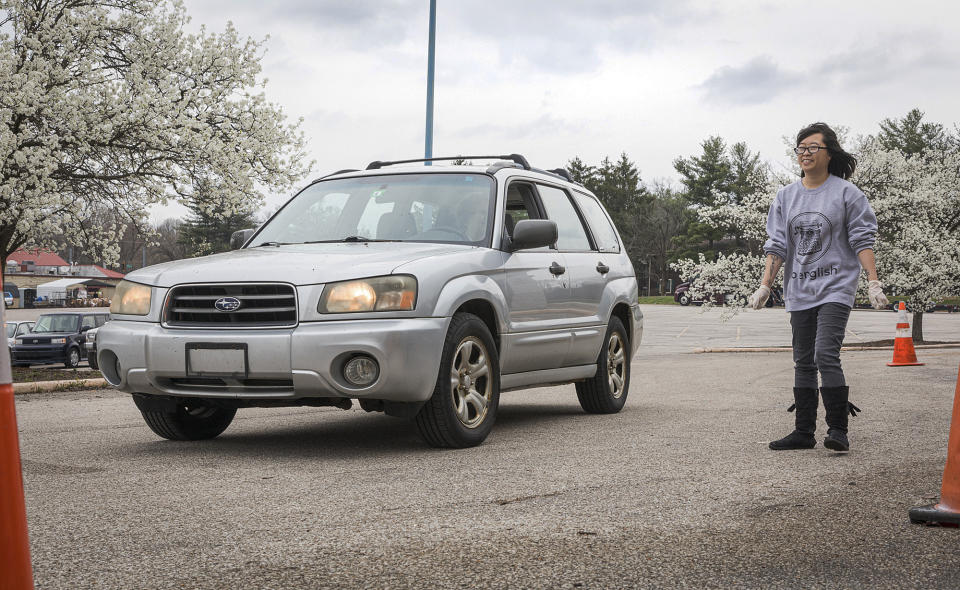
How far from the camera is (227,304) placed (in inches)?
Answer: 223

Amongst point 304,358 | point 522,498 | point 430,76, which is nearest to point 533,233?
point 304,358

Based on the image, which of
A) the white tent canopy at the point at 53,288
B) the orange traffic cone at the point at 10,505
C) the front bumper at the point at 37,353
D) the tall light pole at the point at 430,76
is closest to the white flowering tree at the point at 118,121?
the tall light pole at the point at 430,76

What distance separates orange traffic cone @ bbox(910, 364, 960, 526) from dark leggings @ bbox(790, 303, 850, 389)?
73.3 inches

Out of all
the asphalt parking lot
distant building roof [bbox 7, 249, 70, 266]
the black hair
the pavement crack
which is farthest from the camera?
distant building roof [bbox 7, 249, 70, 266]

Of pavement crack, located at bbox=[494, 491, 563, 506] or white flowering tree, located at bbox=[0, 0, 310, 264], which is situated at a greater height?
white flowering tree, located at bbox=[0, 0, 310, 264]

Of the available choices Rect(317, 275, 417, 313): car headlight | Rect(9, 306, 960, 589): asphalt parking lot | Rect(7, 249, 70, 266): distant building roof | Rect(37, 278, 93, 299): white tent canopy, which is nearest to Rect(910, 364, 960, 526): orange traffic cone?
Rect(9, 306, 960, 589): asphalt parking lot

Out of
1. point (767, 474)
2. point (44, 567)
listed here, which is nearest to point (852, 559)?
point (767, 474)

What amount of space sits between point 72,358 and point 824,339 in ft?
86.6

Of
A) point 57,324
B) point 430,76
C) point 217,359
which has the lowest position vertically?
point 57,324

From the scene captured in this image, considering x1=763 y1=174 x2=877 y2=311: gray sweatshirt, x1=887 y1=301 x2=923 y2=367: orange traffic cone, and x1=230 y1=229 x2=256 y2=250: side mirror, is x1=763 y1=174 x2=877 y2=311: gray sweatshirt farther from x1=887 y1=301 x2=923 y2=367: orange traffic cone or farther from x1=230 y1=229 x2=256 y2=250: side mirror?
x1=887 y1=301 x2=923 y2=367: orange traffic cone

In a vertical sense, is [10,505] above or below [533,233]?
below

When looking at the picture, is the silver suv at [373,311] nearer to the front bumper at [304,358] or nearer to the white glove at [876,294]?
the front bumper at [304,358]

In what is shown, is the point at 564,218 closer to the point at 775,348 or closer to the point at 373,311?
the point at 373,311

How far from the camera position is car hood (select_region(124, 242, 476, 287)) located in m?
5.66
